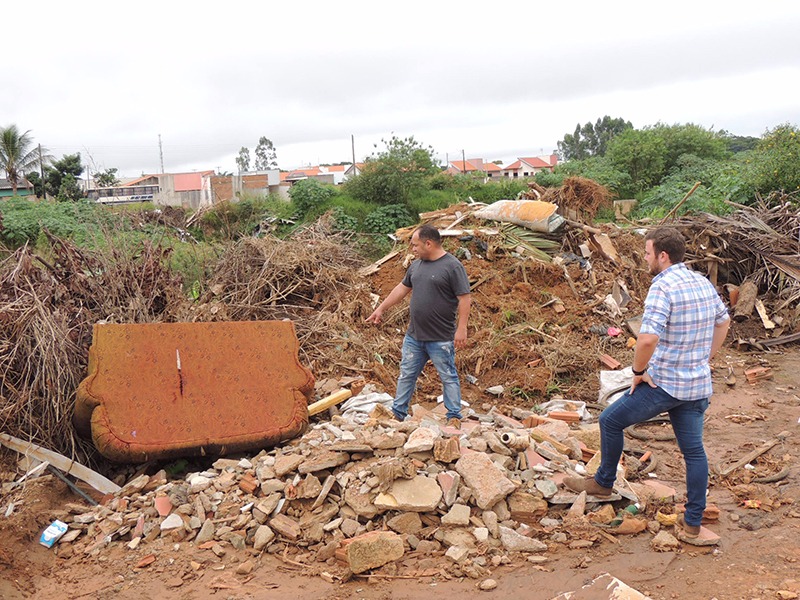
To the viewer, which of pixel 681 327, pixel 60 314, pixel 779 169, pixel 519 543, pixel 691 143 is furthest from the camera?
pixel 691 143

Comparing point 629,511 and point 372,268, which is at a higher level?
point 372,268

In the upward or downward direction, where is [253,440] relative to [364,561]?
upward

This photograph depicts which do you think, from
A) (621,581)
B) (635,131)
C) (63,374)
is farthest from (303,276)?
(635,131)

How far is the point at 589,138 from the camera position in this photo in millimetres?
69562

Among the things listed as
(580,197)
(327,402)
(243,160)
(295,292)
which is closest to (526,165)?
(243,160)

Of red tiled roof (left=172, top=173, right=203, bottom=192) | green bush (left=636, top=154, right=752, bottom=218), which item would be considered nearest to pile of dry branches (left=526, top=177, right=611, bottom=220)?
green bush (left=636, top=154, right=752, bottom=218)

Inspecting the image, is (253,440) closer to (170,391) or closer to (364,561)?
(170,391)

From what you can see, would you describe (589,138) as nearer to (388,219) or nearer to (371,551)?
(388,219)

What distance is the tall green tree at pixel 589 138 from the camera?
6719 centimetres

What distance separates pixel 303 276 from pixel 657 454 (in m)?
5.23

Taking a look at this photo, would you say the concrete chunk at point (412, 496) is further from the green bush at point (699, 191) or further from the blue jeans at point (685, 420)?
the green bush at point (699, 191)

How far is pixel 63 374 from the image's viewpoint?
5047 millimetres

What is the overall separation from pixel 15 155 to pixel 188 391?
34.8 m

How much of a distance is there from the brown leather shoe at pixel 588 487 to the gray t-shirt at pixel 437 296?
1536 mm
